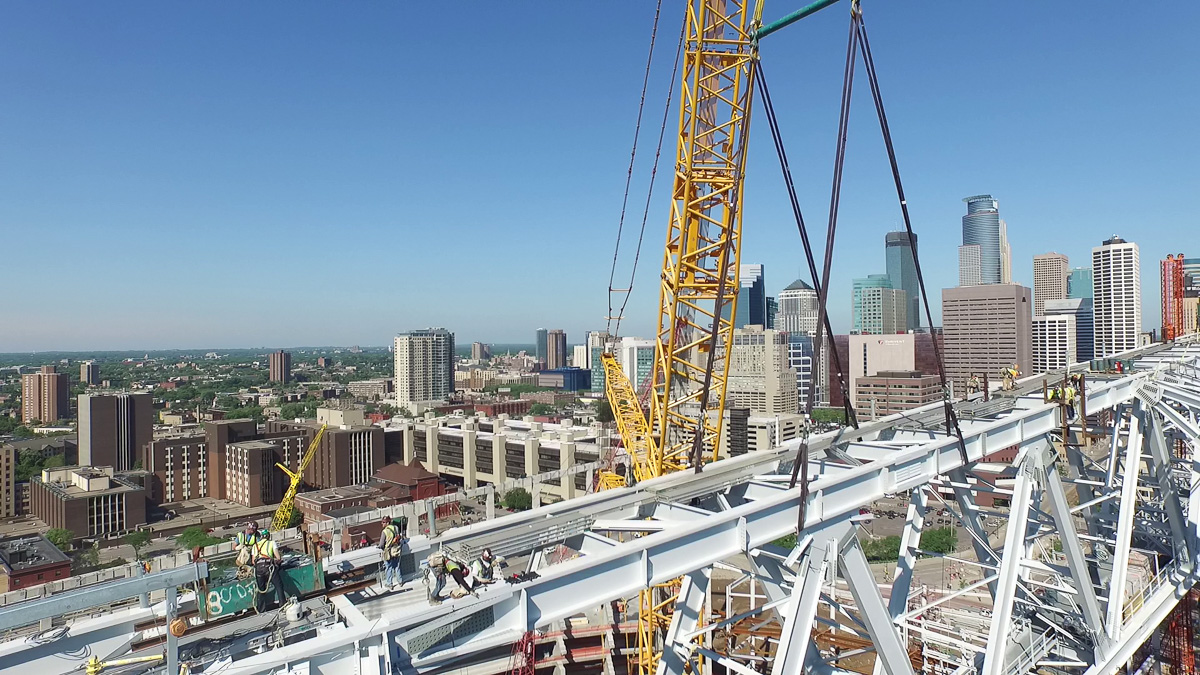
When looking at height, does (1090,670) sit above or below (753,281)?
below

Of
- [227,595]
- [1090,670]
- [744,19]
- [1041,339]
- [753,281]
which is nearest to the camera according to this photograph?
[227,595]

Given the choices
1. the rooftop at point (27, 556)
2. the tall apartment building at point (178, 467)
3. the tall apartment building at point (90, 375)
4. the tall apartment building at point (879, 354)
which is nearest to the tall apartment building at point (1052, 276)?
the tall apartment building at point (879, 354)

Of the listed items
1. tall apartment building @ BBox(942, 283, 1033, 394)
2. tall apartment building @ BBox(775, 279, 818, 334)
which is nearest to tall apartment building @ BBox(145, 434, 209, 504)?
tall apartment building @ BBox(942, 283, 1033, 394)

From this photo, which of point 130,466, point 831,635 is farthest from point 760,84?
point 130,466

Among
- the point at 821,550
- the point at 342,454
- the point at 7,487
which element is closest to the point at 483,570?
the point at 821,550

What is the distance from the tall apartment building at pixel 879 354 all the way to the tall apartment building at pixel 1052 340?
17110 mm

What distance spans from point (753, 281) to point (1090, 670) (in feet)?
577

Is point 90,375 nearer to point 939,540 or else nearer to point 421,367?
→ point 421,367

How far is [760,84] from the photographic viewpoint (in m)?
10.7

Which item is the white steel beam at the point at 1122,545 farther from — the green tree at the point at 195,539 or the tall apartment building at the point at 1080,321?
the tall apartment building at the point at 1080,321

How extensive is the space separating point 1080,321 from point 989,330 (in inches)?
1096

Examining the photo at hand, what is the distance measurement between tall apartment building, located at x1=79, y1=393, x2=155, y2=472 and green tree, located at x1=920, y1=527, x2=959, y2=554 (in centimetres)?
6153

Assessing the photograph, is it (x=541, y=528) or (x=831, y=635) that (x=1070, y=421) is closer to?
(x=541, y=528)

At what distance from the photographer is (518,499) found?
154ft
